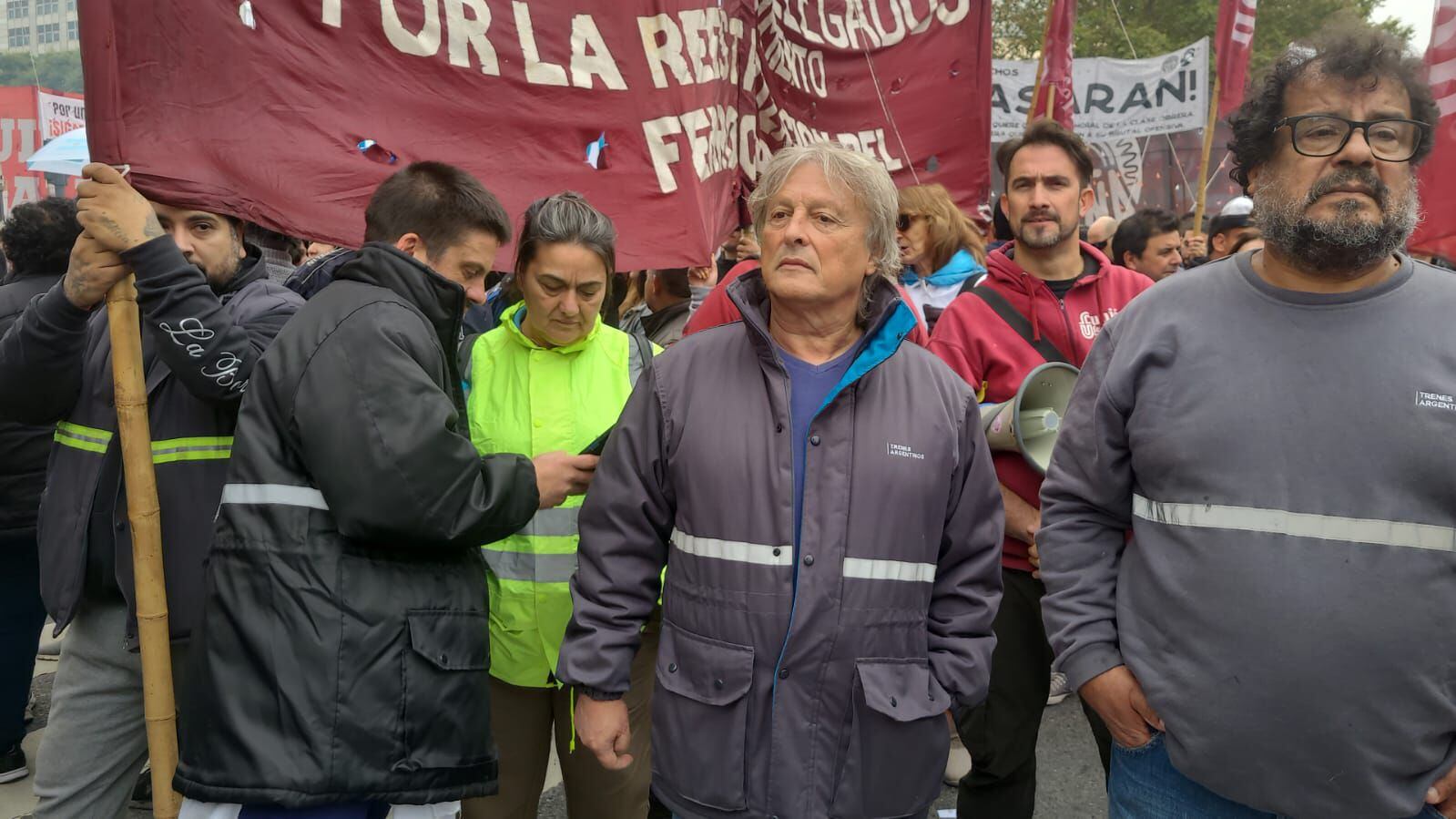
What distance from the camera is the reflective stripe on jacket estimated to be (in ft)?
9.07

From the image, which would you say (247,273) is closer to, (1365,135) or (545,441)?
(545,441)

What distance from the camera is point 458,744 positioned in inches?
88.1

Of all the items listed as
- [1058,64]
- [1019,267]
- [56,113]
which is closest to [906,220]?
[1019,267]

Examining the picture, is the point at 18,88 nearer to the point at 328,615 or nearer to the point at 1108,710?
the point at 328,615

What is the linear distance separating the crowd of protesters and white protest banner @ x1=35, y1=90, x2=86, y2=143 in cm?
1044

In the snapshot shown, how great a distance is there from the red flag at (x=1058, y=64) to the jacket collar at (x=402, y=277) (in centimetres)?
534

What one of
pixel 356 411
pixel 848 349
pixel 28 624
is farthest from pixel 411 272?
pixel 28 624

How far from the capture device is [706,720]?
6.61 feet

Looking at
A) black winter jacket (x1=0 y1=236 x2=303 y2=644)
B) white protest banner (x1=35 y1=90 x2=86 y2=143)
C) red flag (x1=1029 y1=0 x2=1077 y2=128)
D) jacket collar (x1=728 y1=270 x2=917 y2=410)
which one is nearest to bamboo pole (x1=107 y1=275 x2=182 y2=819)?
black winter jacket (x1=0 y1=236 x2=303 y2=644)

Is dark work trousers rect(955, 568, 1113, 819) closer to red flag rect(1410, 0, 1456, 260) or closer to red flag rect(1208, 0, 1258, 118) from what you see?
red flag rect(1410, 0, 1456, 260)

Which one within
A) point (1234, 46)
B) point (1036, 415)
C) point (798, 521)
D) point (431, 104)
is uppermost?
point (1234, 46)

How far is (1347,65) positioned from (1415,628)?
0.95 meters

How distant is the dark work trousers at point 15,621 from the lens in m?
3.87

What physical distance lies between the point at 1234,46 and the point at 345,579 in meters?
8.02
